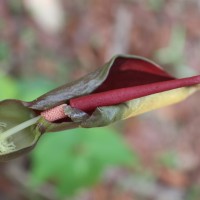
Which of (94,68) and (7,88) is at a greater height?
(94,68)

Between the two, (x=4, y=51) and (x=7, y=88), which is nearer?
(x=7, y=88)

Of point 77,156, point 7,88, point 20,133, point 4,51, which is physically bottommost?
point 20,133

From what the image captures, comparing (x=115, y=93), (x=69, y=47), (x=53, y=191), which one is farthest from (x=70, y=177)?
(x=115, y=93)

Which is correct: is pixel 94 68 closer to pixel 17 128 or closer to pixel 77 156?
pixel 77 156

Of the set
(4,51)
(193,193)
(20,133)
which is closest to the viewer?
(20,133)

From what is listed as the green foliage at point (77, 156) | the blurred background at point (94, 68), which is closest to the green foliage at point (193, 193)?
the blurred background at point (94, 68)

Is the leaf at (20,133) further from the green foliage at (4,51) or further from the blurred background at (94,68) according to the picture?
the green foliage at (4,51)

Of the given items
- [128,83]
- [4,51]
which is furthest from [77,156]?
[128,83]
